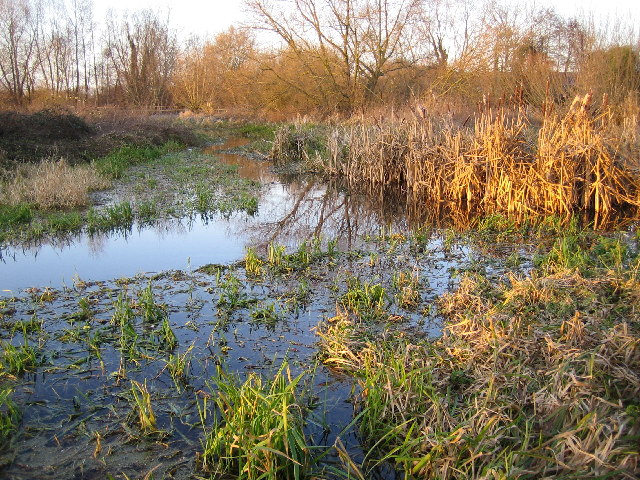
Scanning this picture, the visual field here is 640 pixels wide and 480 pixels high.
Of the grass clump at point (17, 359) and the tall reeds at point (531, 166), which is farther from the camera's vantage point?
the tall reeds at point (531, 166)

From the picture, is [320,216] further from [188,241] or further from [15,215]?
[15,215]

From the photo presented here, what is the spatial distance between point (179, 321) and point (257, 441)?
2047 mm

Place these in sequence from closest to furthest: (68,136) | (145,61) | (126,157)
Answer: (126,157) → (68,136) → (145,61)

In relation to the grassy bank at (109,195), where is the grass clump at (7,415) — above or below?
below

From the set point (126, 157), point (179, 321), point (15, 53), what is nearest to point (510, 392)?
point (179, 321)

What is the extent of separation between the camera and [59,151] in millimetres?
13188

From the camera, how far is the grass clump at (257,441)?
249 centimetres

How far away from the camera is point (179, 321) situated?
4.42 meters

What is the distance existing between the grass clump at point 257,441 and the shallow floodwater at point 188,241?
333cm

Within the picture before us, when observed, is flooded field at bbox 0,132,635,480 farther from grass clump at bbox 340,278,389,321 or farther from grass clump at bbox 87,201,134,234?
grass clump at bbox 87,201,134,234

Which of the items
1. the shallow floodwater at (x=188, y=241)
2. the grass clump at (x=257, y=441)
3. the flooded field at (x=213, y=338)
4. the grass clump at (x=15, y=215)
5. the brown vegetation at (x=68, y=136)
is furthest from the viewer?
the brown vegetation at (x=68, y=136)

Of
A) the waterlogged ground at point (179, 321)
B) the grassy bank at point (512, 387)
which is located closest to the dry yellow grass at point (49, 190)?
the waterlogged ground at point (179, 321)

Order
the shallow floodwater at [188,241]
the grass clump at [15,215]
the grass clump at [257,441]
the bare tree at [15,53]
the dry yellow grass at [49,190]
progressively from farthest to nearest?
1. the bare tree at [15,53]
2. the dry yellow grass at [49,190]
3. the grass clump at [15,215]
4. the shallow floodwater at [188,241]
5. the grass clump at [257,441]

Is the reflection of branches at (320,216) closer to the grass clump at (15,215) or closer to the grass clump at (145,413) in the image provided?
the grass clump at (15,215)
